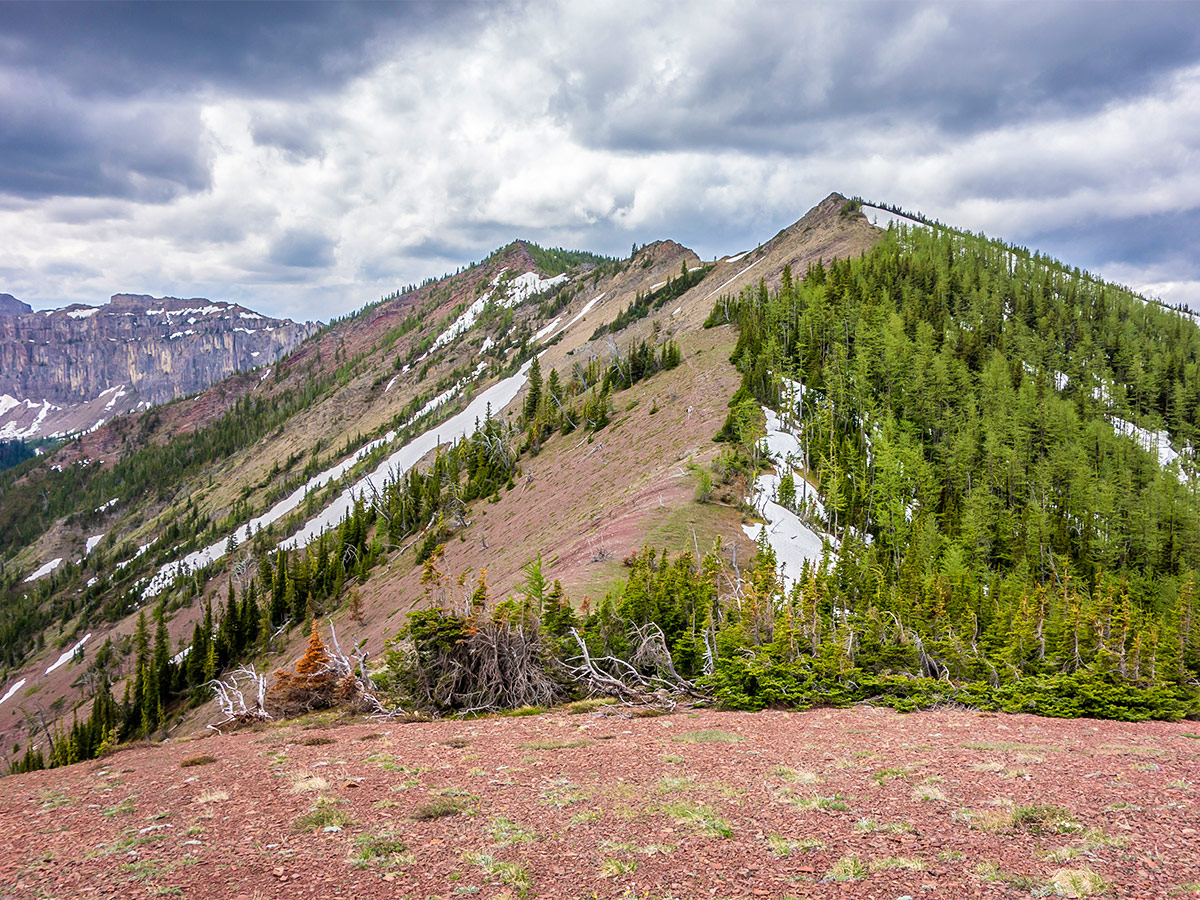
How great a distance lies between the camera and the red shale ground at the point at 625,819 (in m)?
8.39

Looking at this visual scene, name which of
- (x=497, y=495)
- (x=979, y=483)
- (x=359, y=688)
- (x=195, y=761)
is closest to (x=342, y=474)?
(x=497, y=495)

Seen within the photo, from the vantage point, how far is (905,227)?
118 meters

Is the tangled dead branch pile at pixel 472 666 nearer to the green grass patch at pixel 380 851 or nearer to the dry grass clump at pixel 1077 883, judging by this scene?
the green grass patch at pixel 380 851

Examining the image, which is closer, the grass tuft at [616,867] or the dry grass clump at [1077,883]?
the dry grass clump at [1077,883]

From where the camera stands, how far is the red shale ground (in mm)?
8391

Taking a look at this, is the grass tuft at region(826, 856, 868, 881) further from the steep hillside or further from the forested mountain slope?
the steep hillside

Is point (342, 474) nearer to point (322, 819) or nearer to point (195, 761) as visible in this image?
point (195, 761)

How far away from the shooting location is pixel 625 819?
10.7m

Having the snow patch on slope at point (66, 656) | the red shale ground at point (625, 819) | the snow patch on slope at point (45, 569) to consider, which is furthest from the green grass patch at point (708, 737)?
the snow patch on slope at point (45, 569)

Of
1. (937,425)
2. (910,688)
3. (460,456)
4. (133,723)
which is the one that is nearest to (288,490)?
(460,456)

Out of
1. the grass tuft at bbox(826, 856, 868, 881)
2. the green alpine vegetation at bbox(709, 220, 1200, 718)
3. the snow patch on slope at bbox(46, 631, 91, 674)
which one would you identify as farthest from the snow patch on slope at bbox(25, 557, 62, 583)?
the grass tuft at bbox(826, 856, 868, 881)

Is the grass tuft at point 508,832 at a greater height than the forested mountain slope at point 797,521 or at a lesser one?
lesser

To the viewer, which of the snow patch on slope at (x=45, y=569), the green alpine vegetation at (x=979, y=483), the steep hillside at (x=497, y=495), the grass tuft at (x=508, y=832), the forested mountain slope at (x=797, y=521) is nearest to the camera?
the grass tuft at (x=508, y=832)

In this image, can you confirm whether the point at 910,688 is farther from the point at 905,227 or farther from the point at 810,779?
the point at 905,227
